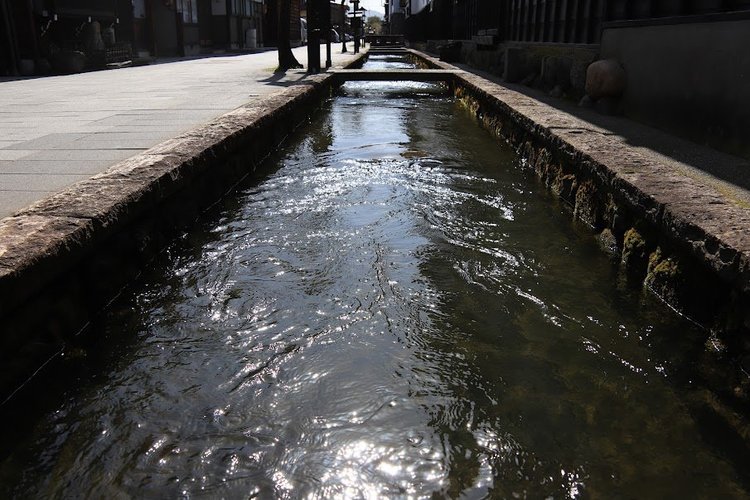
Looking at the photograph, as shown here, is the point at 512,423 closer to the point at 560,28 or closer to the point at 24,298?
the point at 24,298

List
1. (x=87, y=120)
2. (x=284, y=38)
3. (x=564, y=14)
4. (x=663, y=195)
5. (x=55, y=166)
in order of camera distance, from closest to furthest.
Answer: (x=663, y=195), (x=55, y=166), (x=87, y=120), (x=564, y=14), (x=284, y=38)

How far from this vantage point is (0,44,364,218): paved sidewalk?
3791 millimetres

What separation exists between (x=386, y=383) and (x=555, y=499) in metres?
0.83

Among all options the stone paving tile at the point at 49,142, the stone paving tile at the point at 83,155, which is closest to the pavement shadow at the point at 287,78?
the stone paving tile at the point at 49,142

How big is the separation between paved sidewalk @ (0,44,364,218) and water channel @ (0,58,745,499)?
0.87m

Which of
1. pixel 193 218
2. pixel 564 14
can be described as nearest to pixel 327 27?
pixel 564 14

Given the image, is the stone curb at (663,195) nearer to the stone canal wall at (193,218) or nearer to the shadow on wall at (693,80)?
the stone canal wall at (193,218)

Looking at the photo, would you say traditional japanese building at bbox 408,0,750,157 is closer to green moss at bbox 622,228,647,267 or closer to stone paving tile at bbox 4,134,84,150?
green moss at bbox 622,228,647,267

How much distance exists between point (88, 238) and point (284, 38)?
12.1 m

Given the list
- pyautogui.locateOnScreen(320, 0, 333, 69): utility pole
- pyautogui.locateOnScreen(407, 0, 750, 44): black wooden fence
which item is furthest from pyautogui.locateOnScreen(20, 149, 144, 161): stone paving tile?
pyautogui.locateOnScreen(320, 0, 333, 69): utility pole

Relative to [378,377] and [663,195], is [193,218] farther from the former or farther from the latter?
[663,195]

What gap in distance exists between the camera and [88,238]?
2.72m

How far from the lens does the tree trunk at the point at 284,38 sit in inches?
511

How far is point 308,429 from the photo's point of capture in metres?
2.19
